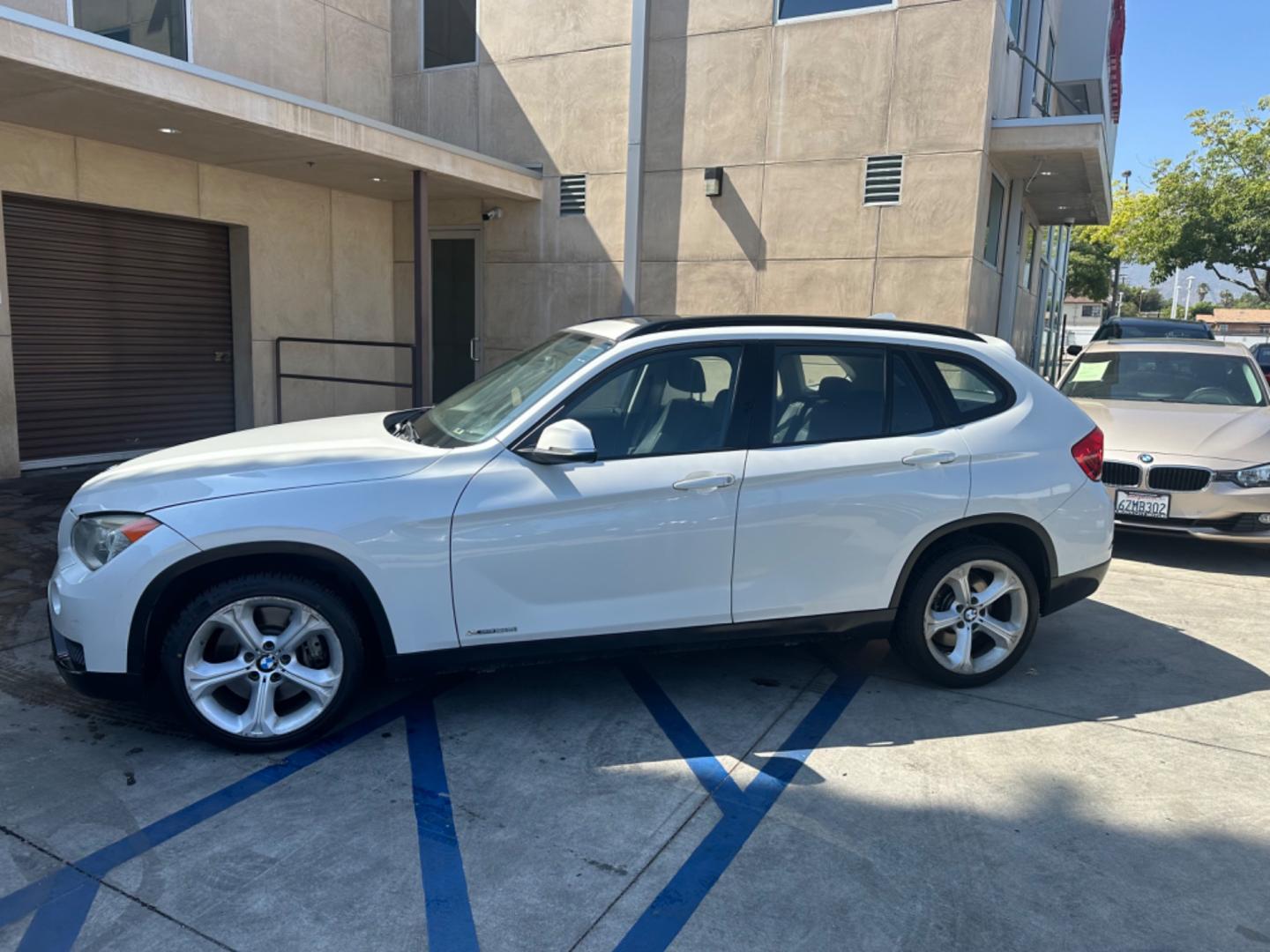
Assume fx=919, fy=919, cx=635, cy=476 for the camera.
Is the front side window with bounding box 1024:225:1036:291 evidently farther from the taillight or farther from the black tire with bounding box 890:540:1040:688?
the black tire with bounding box 890:540:1040:688

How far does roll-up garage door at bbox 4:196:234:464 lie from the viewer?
9328mm

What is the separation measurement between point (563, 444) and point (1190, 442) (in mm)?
5753

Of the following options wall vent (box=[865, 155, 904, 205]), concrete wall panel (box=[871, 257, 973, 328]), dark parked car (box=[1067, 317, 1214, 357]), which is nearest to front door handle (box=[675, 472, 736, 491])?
concrete wall panel (box=[871, 257, 973, 328])

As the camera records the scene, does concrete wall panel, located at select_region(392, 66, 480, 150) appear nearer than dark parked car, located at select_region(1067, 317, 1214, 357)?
Yes

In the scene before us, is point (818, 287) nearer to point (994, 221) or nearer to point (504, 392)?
point (994, 221)

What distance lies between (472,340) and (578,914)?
37.9 feet

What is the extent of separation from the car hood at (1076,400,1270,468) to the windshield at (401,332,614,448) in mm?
4842

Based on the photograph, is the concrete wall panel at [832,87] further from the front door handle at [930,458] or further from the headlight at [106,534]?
the headlight at [106,534]

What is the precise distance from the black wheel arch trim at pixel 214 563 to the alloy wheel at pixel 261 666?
17cm

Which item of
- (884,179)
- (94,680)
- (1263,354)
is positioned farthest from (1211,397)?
(1263,354)

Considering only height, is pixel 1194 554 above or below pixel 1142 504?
below

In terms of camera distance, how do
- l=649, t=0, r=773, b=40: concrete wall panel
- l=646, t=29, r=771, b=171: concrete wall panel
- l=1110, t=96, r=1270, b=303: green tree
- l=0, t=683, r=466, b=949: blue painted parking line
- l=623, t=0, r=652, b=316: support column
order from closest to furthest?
1. l=0, t=683, r=466, b=949: blue painted parking line
2. l=649, t=0, r=773, b=40: concrete wall panel
3. l=646, t=29, r=771, b=171: concrete wall panel
4. l=623, t=0, r=652, b=316: support column
5. l=1110, t=96, r=1270, b=303: green tree

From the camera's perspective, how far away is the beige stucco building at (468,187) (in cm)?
945

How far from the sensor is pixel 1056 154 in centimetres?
1109
